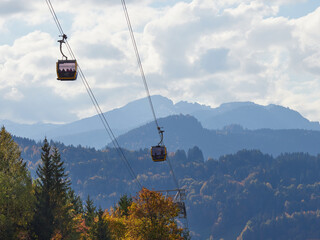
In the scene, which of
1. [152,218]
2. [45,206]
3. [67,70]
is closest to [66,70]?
[67,70]

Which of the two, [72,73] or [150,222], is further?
[150,222]

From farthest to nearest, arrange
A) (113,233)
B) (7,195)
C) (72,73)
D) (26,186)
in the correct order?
(113,233) → (26,186) → (7,195) → (72,73)

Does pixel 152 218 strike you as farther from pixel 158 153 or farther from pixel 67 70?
pixel 67 70

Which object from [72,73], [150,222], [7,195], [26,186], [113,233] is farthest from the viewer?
[113,233]

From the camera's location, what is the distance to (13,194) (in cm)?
7119

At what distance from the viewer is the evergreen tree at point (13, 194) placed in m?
67.8


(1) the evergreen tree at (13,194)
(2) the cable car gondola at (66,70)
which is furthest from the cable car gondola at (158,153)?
(2) the cable car gondola at (66,70)

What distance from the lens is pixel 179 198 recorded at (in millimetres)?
83812

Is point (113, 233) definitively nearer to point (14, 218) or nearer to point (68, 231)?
point (68, 231)

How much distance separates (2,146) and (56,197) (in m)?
10.1

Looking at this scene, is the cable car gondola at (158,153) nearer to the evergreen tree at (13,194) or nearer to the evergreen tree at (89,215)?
the evergreen tree at (13,194)

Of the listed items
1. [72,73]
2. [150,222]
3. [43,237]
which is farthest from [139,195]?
[72,73]

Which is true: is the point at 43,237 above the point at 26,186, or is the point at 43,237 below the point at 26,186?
below

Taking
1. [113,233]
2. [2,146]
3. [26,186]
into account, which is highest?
[2,146]
